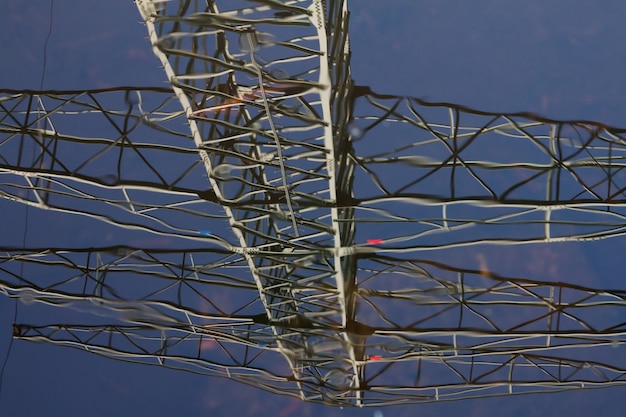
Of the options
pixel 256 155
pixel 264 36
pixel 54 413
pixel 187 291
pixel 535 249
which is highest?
pixel 264 36

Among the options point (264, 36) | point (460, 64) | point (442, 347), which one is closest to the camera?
point (264, 36)

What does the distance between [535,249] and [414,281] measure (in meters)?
4.09

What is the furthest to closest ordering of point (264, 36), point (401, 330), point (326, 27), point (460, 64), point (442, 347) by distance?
point (460, 64)
point (442, 347)
point (401, 330)
point (264, 36)
point (326, 27)

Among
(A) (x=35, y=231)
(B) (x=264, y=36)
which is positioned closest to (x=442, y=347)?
(B) (x=264, y=36)

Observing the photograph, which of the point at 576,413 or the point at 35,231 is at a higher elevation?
the point at 35,231

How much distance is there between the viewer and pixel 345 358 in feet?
57.8

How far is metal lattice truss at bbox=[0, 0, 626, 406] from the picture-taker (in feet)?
41.9

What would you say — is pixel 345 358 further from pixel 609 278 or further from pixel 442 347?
pixel 609 278

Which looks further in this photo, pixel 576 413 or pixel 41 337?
pixel 576 413

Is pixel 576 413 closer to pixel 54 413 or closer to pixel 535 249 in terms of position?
pixel 535 249

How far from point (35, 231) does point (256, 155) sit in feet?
50.2

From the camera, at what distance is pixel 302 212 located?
Result: 19453 mm

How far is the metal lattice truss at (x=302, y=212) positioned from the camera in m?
12.8

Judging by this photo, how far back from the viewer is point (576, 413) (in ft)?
89.6
